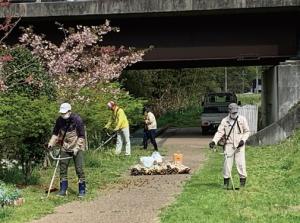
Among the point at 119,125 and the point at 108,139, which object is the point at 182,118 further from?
the point at 119,125

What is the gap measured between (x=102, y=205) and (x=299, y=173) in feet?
16.9

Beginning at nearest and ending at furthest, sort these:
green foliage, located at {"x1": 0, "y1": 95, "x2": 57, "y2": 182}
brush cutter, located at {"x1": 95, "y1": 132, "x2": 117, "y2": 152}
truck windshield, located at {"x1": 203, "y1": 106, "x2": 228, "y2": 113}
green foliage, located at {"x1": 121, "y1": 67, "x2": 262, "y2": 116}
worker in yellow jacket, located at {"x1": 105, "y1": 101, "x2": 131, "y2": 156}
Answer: green foliage, located at {"x1": 0, "y1": 95, "x2": 57, "y2": 182}, worker in yellow jacket, located at {"x1": 105, "y1": 101, "x2": 131, "y2": 156}, brush cutter, located at {"x1": 95, "y1": 132, "x2": 117, "y2": 152}, truck windshield, located at {"x1": 203, "y1": 106, "x2": 228, "y2": 113}, green foliage, located at {"x1": 121, "y1": 67, "x2": 262, "y2": 116}

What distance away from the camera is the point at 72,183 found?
13.8 meters

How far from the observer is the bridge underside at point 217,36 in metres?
25.9

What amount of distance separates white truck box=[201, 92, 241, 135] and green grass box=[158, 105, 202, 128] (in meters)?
7.65

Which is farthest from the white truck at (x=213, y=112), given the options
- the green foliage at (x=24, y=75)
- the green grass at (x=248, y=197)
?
the green foliage at (x=24, y=75)

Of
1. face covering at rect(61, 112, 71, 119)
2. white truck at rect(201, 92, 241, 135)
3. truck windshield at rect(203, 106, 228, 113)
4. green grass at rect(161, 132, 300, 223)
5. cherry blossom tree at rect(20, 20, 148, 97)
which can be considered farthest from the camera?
truck windshield at rect(203, 106, 228, 113)

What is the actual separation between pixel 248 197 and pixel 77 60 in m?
11.4

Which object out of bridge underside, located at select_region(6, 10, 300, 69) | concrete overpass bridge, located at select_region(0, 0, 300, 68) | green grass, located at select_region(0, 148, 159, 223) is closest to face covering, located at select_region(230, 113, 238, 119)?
green grass, located at select_region(0, 148, 159, 223)

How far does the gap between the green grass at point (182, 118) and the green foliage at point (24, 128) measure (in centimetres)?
2791

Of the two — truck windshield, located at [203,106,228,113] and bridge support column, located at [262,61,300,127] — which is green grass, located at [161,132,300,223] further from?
truck windshield, located at [203,106,228,113]

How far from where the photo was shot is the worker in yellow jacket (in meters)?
20.0

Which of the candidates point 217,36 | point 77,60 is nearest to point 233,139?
point 77,60

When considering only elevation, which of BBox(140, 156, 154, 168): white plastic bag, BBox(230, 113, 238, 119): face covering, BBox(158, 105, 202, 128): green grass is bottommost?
BBox(158, 105, 202, 128): green grass
